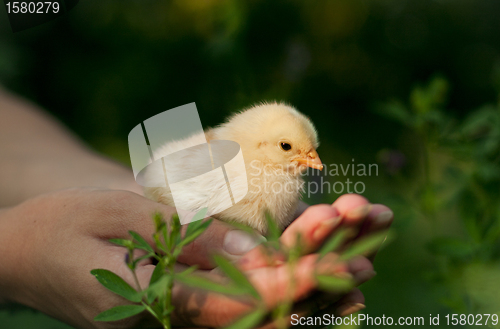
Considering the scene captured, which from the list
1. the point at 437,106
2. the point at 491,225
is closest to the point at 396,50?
the point at 437,106

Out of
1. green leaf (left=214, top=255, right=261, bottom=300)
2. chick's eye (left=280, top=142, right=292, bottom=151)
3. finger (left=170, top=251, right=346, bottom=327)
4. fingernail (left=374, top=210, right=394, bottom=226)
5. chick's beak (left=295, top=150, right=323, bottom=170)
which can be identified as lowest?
finger (left=170, top=251, right=346, bottom=327)

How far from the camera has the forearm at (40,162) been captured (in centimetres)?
229

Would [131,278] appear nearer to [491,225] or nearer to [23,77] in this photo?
[491,225]

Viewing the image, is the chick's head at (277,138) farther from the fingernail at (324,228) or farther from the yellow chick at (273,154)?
the fingernail at (324,228)

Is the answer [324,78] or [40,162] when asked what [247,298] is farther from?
[324,78]

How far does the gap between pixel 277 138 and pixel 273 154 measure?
0.22 feet

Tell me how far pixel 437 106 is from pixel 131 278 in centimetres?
177

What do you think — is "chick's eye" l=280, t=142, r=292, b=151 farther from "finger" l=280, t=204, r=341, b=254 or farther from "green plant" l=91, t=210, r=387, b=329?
"green plant" l=91, t=210, r=387, b=329

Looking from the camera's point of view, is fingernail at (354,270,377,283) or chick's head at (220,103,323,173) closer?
fingernail at (354,270,377,283)

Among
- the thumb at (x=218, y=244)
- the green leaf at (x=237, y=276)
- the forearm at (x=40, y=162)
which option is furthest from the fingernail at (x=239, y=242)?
the forearm at (x=40, y=162)

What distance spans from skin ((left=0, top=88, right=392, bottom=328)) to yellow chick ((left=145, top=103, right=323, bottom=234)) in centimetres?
21

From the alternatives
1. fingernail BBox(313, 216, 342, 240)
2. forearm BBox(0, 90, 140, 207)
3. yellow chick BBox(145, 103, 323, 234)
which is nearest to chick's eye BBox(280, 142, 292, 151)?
yellow chick BBox(145, 103, 323, 234)

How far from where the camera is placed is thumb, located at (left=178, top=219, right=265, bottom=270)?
4.52 feet

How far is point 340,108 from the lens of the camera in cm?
454
